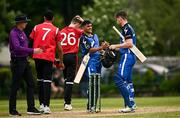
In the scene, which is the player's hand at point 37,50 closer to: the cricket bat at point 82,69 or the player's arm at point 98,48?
the cricket bat at point 82,69

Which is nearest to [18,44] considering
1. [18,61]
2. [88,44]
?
[18,61]

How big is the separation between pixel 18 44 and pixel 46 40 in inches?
35.2

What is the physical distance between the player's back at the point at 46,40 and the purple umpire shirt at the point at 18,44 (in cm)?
43

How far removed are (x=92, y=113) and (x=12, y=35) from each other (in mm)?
2679

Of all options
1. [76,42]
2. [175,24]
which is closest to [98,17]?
[175,24]

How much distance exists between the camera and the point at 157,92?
131 feet

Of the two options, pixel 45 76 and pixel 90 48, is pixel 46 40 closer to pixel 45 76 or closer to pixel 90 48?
pixel 45 76

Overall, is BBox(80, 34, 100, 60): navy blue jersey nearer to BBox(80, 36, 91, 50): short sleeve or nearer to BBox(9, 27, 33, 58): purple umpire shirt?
BBox(80, 36, 91, 50): short sleeve

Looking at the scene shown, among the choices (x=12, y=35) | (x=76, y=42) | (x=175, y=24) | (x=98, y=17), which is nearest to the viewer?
(x=12, y=35)

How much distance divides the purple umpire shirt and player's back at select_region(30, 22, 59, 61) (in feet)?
1.42

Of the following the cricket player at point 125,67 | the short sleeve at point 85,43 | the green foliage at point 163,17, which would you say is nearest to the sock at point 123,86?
the cricket player at point 125,67

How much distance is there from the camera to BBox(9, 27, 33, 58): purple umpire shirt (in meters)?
17.5

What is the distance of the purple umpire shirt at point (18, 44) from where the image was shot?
17469 mm

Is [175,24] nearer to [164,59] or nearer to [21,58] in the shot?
[164,59]
